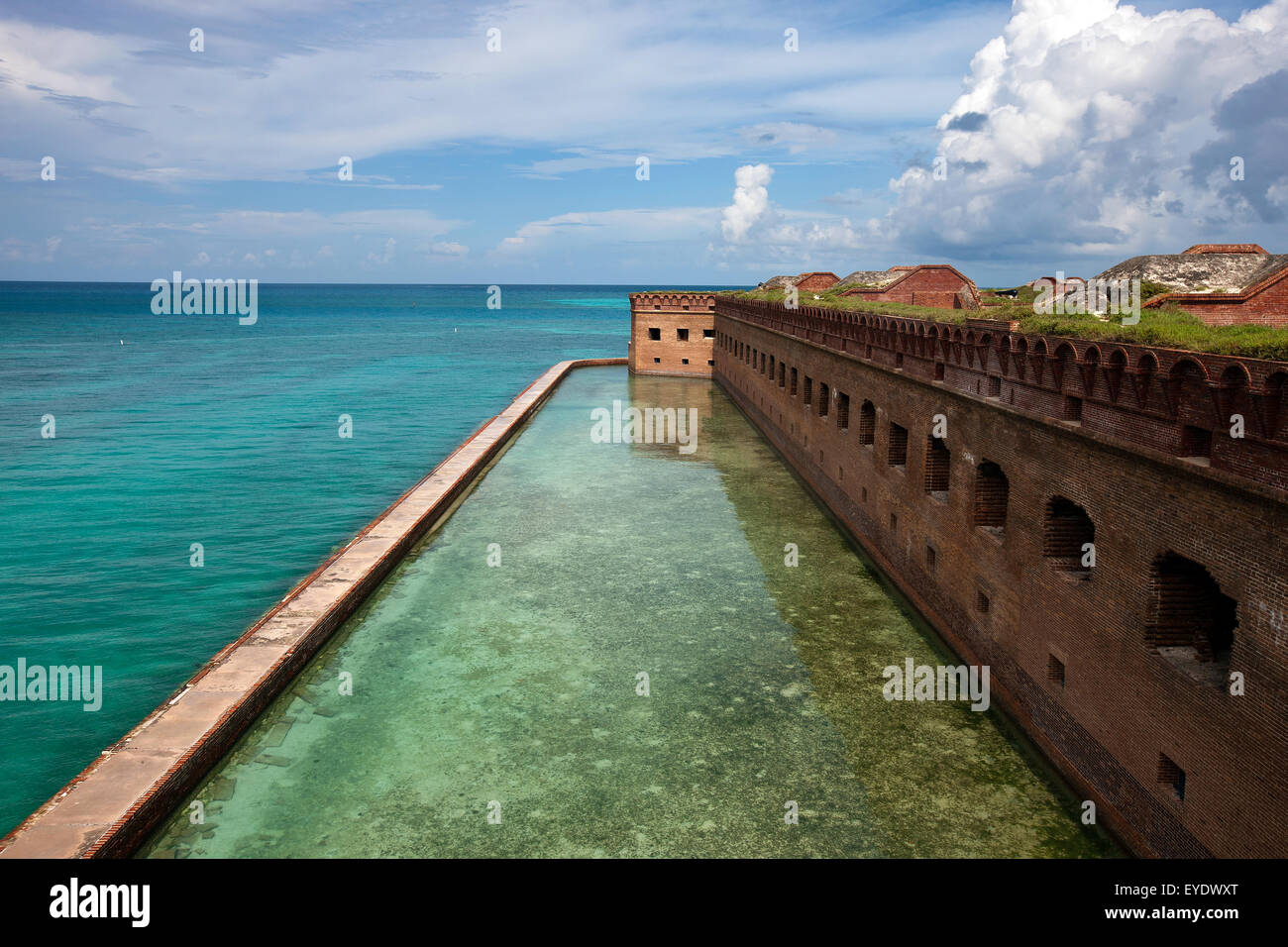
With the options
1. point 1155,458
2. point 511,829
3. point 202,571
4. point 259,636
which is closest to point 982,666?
point 1155,458

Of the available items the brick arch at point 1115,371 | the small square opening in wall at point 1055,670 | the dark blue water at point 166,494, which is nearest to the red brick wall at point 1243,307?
the brick arch at point 1115,371

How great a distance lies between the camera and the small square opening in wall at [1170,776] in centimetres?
762

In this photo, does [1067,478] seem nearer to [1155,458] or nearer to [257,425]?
[1155,458]

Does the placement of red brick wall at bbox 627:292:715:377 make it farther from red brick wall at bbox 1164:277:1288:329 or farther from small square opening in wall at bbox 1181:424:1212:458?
small square opening in wall at bbox 1181:424:1212:458

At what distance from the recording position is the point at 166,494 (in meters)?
26.0

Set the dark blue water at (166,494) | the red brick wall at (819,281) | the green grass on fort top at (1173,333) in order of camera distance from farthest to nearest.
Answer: the red brick wall at (819,281) < the dark blue water at (166,494) < the green grass on fort top at (1173,333)

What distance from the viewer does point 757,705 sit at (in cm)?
1166

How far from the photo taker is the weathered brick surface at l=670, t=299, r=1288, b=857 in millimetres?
6547

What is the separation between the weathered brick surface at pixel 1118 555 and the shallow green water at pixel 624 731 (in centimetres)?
93

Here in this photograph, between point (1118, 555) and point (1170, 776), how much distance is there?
198cm

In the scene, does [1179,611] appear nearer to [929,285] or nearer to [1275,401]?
[1275,401]

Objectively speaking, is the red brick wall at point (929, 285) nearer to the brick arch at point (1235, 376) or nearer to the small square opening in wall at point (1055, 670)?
the small square opening in wall at point (1055, 670)

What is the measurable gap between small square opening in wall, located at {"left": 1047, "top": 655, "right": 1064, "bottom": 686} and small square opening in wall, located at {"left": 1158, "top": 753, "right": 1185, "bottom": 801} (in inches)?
80.0
